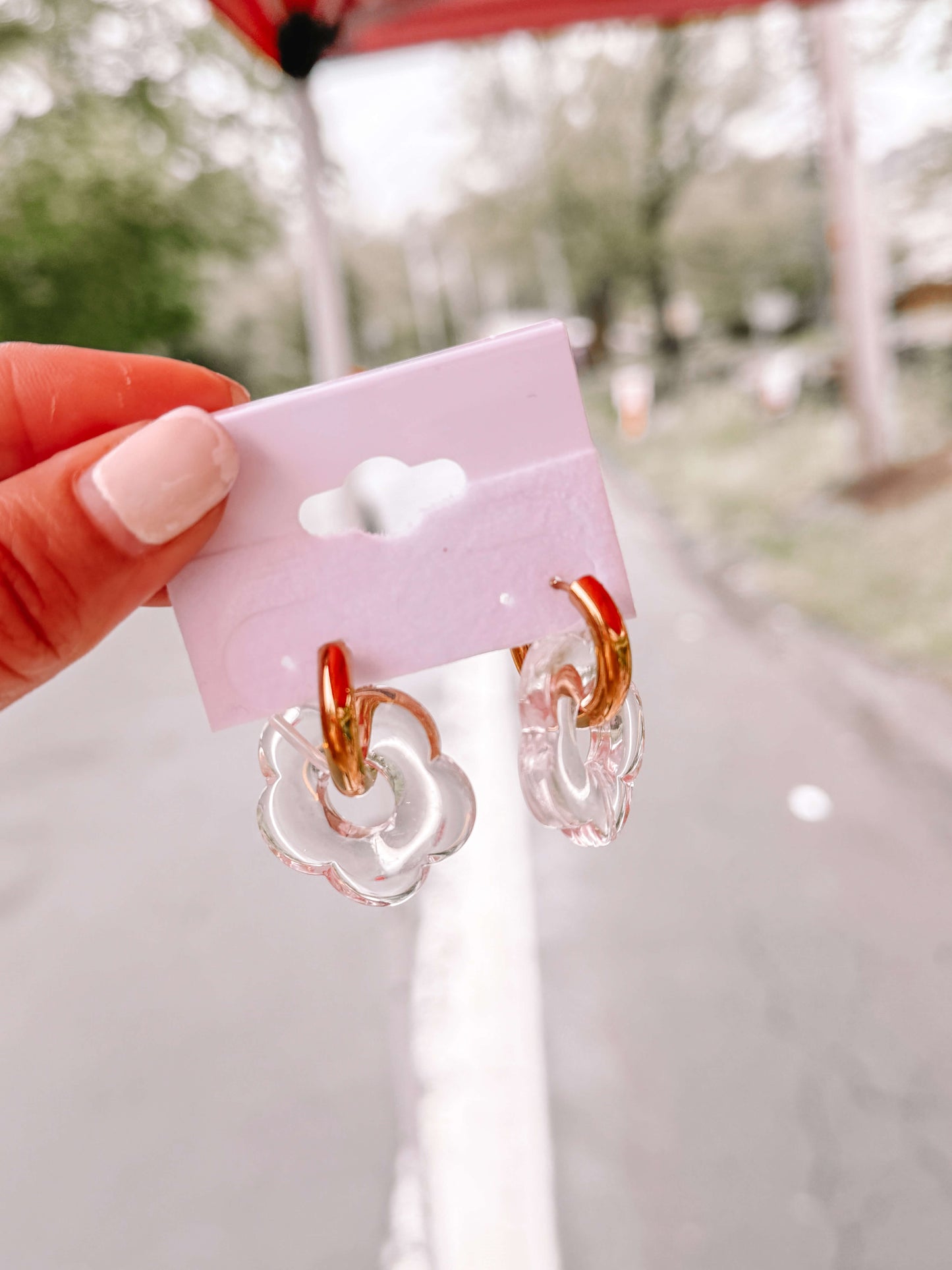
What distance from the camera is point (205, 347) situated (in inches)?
195

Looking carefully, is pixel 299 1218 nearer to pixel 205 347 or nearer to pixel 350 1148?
pixel 350 1148

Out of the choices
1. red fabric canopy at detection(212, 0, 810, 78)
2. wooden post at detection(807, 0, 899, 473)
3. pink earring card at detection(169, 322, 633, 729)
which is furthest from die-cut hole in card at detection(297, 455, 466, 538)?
wooden post at detection(807, 0, 899, 473)

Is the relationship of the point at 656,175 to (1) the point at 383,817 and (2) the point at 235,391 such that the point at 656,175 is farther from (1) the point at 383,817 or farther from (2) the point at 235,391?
(1) the point at 383,817

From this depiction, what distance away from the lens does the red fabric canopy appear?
1122 mm

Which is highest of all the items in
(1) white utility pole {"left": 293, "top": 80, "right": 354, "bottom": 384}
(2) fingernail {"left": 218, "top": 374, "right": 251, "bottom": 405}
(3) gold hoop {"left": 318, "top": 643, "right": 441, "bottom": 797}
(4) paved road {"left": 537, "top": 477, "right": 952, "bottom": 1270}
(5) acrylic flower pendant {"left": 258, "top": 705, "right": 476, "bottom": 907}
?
(1) white utility pole {"left": 293, "top": 80, "right": 354, "bottom": 384}

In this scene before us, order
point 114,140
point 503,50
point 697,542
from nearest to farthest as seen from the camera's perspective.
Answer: point 697,542
point 114,140
point 503,50

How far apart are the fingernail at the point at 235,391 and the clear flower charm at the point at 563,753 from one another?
0.18 metres

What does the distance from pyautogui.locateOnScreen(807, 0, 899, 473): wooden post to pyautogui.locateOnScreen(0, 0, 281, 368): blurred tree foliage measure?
2.00 metres

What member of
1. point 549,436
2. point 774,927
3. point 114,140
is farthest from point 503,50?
point 549,436

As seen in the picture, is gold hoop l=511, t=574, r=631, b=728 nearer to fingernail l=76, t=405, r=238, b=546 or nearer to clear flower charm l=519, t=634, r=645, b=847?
clear flower charm l=519, t=634, r=645, b=847

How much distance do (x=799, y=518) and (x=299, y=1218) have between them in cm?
244

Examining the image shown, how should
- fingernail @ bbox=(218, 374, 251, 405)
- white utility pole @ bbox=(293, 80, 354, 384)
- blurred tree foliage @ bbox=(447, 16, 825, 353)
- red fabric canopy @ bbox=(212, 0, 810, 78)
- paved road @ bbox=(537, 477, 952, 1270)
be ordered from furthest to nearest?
blurred tree foliage @ bbox=(447, 16, 825, 353), white utility pole @ bbox=(293, 80, 354, 384), red fabric canopy @ bbox=(212, 0, 810, 78), paved road @ bbox=(537, 477, 952, 1270), fingernail @ bbox=(218, 374, 251, 405)

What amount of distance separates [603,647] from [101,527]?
0.63 ft

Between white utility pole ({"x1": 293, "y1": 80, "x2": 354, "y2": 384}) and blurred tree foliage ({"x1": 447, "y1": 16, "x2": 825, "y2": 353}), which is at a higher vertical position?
blurred tree foliage ({"x1": 447, "y1": 16, "x2": 825, "y2": 353})
